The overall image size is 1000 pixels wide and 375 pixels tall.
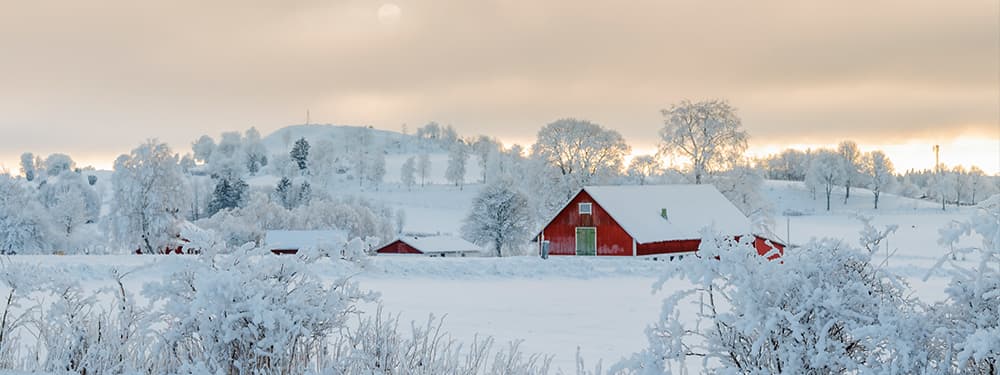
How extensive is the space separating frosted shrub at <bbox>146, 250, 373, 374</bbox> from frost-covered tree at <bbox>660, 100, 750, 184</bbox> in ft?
135

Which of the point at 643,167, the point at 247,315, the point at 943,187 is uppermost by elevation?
the point at 643,167

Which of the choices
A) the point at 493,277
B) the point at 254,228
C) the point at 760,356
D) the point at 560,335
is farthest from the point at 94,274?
the point at 254,228

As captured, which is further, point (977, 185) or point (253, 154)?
point (253, 154)

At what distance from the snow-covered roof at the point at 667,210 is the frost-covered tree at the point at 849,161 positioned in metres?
52.4

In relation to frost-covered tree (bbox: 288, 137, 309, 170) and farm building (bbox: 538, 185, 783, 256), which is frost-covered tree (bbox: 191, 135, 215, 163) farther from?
farm building (bbox: 538, 185, 783, 256)

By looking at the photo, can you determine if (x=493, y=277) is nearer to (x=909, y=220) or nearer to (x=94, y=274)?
(x=94, y=274)

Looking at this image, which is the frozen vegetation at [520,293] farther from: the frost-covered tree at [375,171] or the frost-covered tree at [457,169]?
the frost-covered tree at [457,169]

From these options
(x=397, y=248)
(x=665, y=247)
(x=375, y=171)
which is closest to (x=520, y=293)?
(x=665, y=247)

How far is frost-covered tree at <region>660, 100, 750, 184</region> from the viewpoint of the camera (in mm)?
46000

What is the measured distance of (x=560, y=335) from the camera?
15047mm

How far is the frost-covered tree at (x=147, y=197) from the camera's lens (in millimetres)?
45000

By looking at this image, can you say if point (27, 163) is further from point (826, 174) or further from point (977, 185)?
point (977, 185)

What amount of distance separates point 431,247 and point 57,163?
103627 millimetres

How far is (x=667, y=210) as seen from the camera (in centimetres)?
3719
